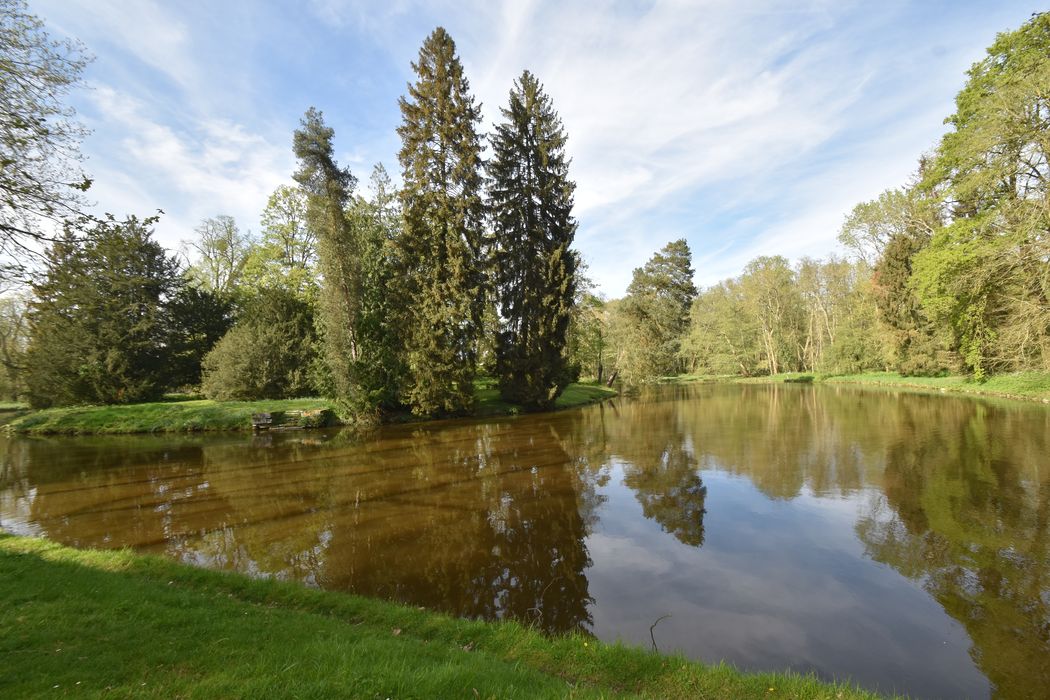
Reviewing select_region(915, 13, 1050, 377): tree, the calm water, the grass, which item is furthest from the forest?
the grass

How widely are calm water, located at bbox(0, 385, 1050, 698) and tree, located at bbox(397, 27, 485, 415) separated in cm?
853

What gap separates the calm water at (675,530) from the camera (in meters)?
5.18

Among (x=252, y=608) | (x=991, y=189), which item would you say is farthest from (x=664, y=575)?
(x=991, y=189)

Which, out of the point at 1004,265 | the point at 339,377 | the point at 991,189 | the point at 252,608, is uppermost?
the point at 991,189

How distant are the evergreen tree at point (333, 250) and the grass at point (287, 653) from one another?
59.2 feet

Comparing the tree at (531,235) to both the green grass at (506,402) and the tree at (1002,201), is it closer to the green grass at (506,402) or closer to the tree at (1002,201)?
the green grass at (506,402)

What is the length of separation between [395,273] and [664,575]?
22.9 m

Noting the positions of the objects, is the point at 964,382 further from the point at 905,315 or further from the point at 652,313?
the point at 652,313

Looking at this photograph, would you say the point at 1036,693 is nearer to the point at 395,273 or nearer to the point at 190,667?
the point at 190,667

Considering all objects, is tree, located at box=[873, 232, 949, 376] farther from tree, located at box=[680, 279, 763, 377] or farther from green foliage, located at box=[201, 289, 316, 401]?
green foliage, located at box=[201, 289, 316, 401]

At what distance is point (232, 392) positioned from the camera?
1069 inches

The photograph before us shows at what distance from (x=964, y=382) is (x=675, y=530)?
32.3 metres

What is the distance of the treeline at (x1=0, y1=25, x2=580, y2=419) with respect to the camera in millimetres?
24500

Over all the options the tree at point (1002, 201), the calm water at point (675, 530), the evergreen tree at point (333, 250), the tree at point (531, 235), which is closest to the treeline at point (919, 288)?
the tree at point (1002, 201)
